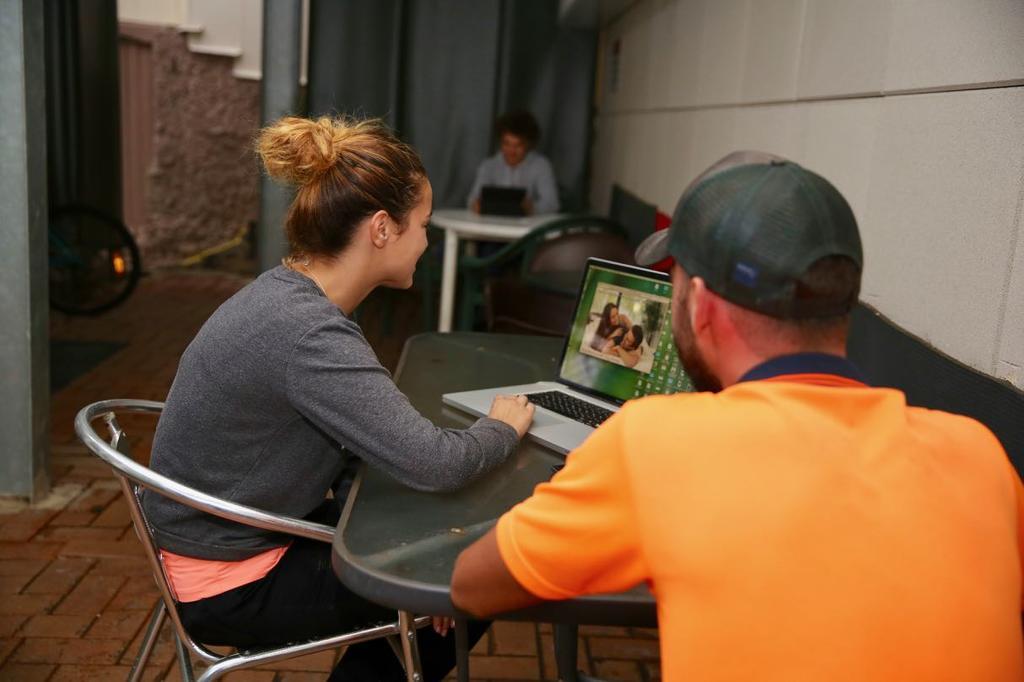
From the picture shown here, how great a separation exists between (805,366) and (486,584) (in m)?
0.38

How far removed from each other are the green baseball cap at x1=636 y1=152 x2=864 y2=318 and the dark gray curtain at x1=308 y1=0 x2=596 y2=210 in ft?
16.2

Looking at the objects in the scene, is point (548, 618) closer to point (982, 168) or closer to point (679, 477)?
point (679, 477)

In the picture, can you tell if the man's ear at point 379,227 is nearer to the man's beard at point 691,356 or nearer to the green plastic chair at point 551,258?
the man's beard at point 691,356

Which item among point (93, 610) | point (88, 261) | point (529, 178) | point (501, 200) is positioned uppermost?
point (529, 178)

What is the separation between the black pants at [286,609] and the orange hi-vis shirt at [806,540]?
756 mm

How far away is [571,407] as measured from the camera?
1816 millimetres

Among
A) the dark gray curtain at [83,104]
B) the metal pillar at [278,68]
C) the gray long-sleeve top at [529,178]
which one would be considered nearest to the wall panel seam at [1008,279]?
the metal pillar at [278,68]

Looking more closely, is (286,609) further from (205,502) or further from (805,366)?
(805,366)

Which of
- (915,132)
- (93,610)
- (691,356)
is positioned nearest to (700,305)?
(691,356)

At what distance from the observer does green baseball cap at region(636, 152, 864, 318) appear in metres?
0.94

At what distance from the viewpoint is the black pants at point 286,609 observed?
1550 mm

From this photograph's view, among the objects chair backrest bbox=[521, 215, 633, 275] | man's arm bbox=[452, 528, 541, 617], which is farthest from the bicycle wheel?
man's arm bbox=[452, 528, 541, 617]

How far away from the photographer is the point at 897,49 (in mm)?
1933

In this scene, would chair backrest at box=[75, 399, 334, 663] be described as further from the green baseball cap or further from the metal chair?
the green baseball cap
